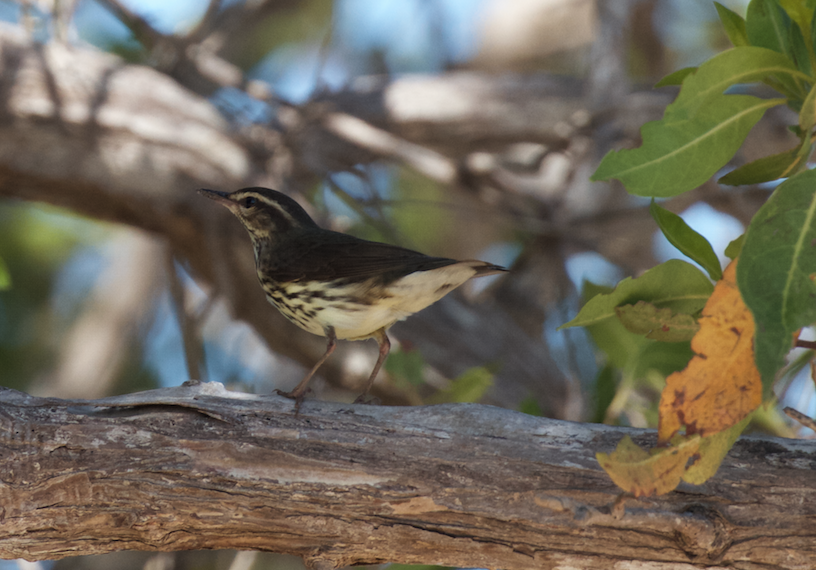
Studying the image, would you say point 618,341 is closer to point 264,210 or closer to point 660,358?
point 660,358

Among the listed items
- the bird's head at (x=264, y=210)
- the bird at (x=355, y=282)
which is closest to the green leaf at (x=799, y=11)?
the bird at (x=355, y=282)

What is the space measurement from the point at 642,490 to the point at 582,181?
4736 mm

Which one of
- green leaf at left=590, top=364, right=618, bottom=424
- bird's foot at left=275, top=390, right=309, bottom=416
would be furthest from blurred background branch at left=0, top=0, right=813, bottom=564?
bird's foot at left=275, top=390, right=309, bottom=416

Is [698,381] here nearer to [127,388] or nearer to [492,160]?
[492,160]

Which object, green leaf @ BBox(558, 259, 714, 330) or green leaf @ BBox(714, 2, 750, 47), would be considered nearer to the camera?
green leaf @ BBox(558, 259, 714, 330)

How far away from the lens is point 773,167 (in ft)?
7.55

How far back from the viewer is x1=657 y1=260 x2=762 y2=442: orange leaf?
6.55ft

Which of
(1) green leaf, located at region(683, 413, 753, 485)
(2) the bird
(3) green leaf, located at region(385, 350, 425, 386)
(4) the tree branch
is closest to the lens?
(1) green leaf, located at region(683, 413, 753, 485)

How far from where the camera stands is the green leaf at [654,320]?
2.33m

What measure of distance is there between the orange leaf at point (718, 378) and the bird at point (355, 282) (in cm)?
147

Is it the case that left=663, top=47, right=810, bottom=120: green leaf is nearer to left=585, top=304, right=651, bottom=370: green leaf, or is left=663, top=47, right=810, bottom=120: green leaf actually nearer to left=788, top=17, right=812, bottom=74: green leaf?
left=788, top=17, right=812, bottom=74: green leaf

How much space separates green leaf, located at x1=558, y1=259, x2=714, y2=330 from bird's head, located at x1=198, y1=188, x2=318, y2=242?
7.66 ft

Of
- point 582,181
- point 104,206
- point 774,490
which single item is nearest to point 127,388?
point 104,206

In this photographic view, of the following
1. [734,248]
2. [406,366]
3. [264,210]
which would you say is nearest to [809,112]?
[734,248]
